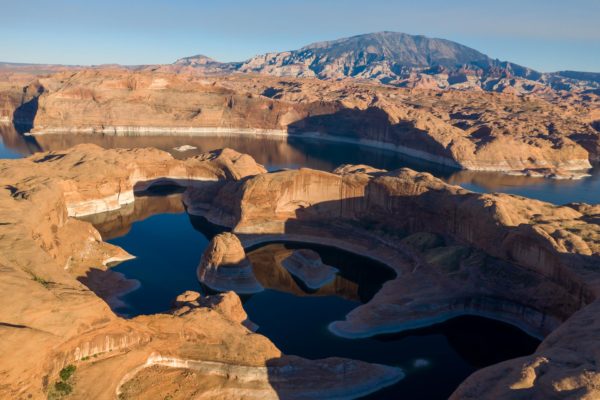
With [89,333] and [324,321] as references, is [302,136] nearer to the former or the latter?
[324,321]

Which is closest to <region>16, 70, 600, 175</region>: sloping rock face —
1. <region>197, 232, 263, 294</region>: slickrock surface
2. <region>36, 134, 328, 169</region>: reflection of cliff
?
<region>36, 134, 328, 169</region>: reflection of cliff

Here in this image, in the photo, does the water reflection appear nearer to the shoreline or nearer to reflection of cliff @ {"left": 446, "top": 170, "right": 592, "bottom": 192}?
reflection of cliff @ {"left": 446, "top": 170, "right": 592, "bottom": 192}

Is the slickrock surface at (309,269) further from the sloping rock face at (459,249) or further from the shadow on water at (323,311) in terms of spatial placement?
the sloping rock face at (459,249)

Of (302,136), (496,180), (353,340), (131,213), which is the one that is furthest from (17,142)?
(496,180)

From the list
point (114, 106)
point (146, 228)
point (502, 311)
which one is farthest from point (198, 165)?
point (114, 106)

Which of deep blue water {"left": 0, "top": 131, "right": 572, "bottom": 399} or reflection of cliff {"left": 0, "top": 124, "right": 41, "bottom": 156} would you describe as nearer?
deep blue water {"left": 0, "top": 131, "right": 572, "bottom": 399}

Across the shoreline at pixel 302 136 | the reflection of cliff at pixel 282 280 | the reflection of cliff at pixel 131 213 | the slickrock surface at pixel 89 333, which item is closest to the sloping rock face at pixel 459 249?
the reflection of cliff at pixel 282 280
